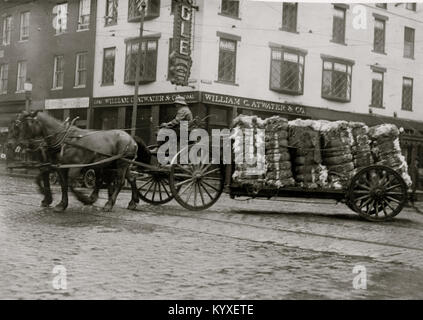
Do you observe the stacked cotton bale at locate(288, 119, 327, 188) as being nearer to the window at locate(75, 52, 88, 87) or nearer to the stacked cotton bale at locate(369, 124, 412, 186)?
the stacked cotton bale at locate(369, 124, 412, 186)

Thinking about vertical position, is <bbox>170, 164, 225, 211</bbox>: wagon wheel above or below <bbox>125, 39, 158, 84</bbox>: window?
below

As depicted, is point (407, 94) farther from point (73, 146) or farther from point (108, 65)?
point (73, 146)

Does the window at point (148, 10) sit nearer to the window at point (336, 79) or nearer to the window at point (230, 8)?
the window at point (230, 8)

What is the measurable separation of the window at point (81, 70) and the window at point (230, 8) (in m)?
7.82

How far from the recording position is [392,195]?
833cm

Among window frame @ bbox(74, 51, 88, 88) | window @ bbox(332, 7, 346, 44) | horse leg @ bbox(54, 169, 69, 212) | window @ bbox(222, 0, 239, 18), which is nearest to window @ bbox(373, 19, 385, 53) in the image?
window @ bbox(332, 7, 346, 44)

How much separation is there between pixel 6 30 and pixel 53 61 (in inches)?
184

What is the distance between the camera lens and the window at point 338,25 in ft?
70.3

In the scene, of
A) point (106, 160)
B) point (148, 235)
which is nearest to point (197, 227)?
point (148, 235)

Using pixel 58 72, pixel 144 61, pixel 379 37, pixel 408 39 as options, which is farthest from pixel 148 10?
pixel 408 39

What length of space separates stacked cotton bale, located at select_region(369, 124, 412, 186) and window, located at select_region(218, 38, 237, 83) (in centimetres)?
1196

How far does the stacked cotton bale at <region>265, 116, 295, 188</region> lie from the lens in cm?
855

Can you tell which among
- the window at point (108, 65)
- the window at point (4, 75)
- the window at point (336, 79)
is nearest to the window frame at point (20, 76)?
the window at point (4, 75)

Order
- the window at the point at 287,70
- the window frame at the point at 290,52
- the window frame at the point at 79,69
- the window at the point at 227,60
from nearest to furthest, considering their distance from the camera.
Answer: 1. the window at the point at 227,60
2. the window frame at the point at 290,52
3. the window at the point at 287,70
4. the window frame at the point at 79,69
